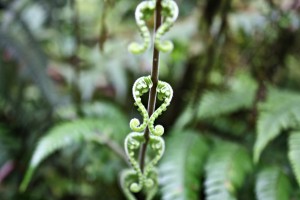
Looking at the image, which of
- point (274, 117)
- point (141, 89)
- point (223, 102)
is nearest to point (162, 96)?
point (141, 89)

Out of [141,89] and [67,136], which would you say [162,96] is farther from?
[67,136]

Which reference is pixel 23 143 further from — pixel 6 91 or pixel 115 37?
pixel 115 37

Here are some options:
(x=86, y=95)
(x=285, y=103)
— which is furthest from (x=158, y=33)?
(x=86, y=95)

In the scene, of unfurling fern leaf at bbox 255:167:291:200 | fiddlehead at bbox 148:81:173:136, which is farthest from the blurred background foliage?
fiddlehead at bbox 148:81:173:136

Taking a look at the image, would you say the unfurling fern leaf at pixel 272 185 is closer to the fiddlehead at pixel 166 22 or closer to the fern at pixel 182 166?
the fern at pixel 182 166

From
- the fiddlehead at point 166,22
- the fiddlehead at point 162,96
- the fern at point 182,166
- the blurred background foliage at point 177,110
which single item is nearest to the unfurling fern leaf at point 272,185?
the blurred background foliage at point 177,110

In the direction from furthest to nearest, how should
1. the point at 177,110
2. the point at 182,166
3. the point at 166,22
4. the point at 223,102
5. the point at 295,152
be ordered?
the point at 177,110
the point at 223,102
the point at 182,166
the point at 295,152
the point at 166,22

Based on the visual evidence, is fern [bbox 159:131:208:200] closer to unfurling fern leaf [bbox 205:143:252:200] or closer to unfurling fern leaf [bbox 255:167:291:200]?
unfurling fern leaf [bbox 205:143:252:200]
